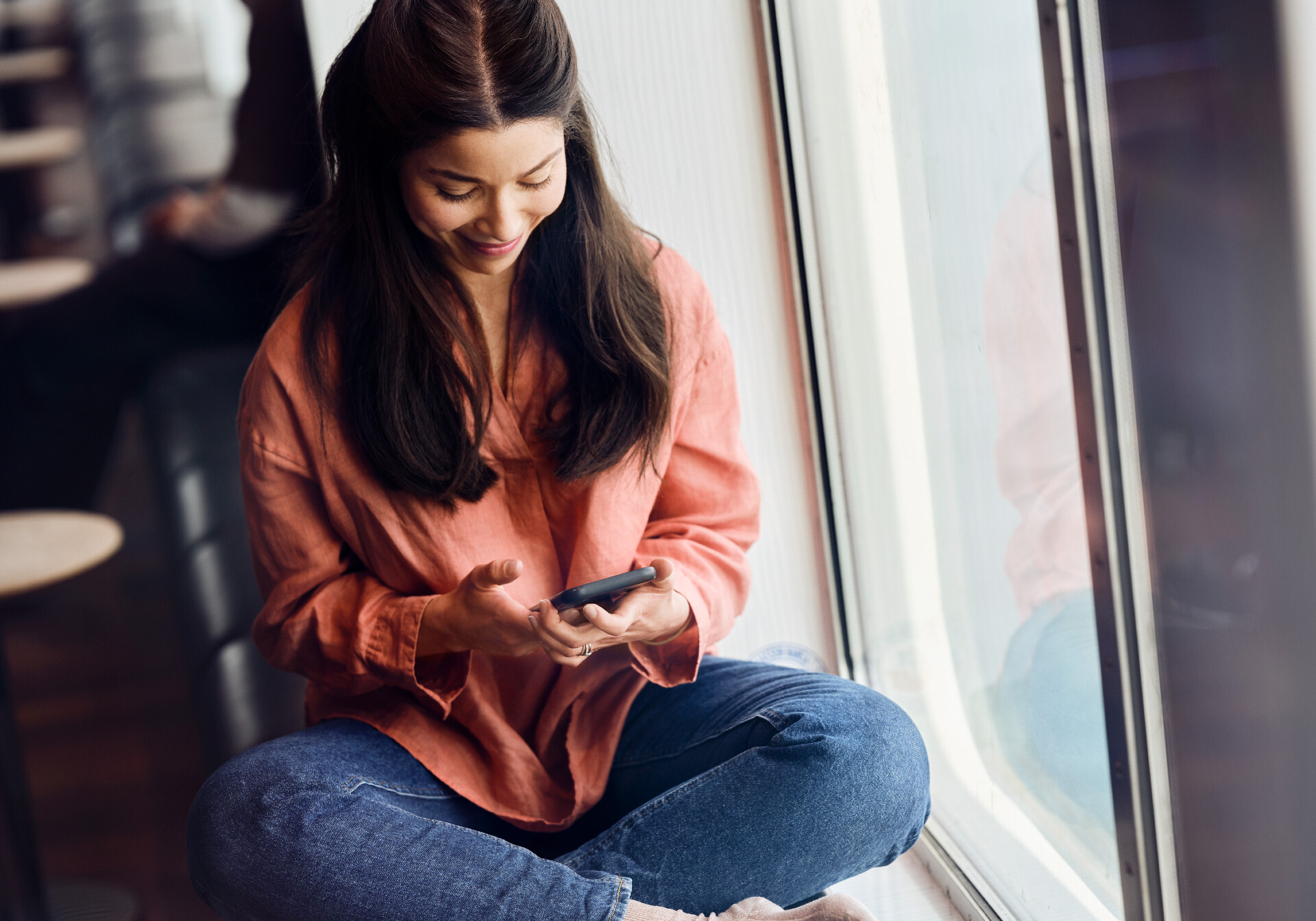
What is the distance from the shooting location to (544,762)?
3.07ft

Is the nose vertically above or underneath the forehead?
underneath

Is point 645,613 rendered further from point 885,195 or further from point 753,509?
point 885,195

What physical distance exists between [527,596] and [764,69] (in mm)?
674

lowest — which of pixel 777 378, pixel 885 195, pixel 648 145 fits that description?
pixel 777 378

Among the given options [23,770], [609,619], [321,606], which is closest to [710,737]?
[609,619]

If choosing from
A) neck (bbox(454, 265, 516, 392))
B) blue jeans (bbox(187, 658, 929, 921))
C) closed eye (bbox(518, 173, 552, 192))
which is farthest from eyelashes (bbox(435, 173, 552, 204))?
blue jeans (bbox(187, 658, 929, 921))

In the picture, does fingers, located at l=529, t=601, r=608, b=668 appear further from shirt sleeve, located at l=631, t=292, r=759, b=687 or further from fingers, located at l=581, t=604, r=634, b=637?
shirt sleeve, located at l=631, t=292, r=759, b=687

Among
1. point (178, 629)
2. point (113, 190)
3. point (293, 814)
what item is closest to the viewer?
point (293, 814)

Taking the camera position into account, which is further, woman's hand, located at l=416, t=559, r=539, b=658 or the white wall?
the white wall

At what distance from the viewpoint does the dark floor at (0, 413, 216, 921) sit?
140 centimetres

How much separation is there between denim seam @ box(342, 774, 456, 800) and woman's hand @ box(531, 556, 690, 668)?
0.57 feet

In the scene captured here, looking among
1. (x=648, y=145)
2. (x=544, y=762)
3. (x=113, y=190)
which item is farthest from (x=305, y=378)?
(x=113, y=190)

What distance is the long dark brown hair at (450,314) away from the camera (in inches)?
32.2

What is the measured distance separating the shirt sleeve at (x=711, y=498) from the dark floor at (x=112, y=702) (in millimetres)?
798
